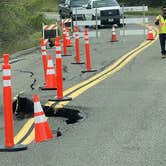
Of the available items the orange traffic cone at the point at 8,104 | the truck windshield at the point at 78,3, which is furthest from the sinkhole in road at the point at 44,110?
the truck windshield at the point at 78,3

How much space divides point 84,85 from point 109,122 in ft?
14.1

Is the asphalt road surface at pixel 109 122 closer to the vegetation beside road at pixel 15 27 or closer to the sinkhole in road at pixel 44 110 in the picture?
the sinkhole in road at pixel 44 110

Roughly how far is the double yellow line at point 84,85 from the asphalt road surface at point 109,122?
0.12 metres

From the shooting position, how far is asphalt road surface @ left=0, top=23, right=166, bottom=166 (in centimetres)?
697

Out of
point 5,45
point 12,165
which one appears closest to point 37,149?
point 12,165

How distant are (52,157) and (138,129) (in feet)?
5.96

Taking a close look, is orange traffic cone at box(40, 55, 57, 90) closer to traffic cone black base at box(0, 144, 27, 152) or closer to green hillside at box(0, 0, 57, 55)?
traffic cone black base at box(0, 144, 27, 152)

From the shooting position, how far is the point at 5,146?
7.66 m

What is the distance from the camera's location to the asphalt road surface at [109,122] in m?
6.97

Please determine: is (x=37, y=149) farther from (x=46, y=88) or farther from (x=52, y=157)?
(x=46, y=88)

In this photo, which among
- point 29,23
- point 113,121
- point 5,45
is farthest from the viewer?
point 29,23

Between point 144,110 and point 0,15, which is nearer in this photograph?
point 144,110

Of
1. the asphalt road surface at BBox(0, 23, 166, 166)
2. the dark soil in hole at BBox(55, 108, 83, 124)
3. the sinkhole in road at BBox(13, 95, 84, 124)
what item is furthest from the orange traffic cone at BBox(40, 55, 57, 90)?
the dark soil in hole at BBox(55, 108, 83, 124)

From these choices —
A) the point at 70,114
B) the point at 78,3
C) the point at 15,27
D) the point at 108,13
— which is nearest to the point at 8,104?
the point at 70,114
